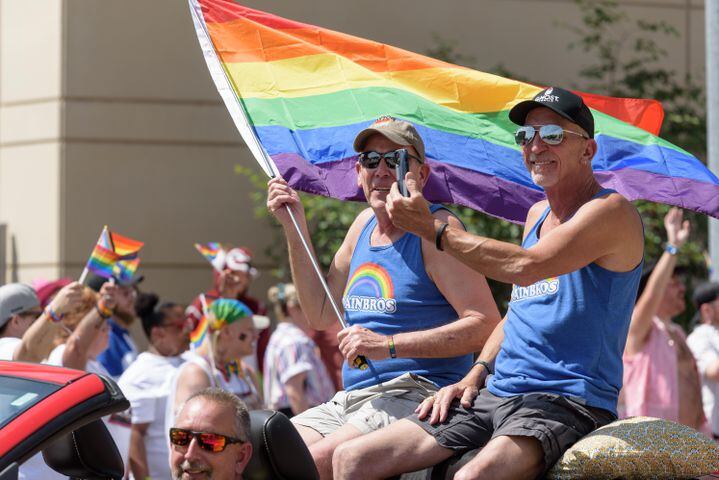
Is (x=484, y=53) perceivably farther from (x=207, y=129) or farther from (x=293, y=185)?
(x=293, y=185)

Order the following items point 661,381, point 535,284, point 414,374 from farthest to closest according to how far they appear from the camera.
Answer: point 661,381 < point 414,374 < point 535,284

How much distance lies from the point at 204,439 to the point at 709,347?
6060 millimetres

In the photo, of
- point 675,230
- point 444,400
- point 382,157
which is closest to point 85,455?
point 444,400

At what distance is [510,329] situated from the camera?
5137 millimetres

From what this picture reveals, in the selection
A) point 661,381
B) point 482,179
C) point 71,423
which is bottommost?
point 661,381

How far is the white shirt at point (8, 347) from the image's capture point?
7.75 m

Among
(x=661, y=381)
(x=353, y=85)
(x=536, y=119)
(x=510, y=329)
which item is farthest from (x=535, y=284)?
(x=661, y=381)

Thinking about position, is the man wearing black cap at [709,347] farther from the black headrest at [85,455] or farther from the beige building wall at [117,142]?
the black headrest at [85,455]

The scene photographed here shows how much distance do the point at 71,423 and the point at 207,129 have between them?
32.1 ft

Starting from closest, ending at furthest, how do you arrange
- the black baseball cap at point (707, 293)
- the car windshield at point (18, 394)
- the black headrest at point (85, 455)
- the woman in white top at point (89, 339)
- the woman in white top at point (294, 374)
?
the car windshield at point (18, 394) < the black headrest at point (85, 455) < the woman in white top at point (89, 339) < the black baseball cap at point (707, 293) < the woman in white top at point (294, 374)

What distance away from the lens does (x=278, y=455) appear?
16.2 ft

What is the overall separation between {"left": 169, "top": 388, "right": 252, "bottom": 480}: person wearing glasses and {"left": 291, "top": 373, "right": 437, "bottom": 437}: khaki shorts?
0.66 m

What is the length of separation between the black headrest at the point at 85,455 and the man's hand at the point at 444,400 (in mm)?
1188

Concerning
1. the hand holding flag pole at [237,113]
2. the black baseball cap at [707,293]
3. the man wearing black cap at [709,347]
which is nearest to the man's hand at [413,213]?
the hand holding flag pole at [237,113]
